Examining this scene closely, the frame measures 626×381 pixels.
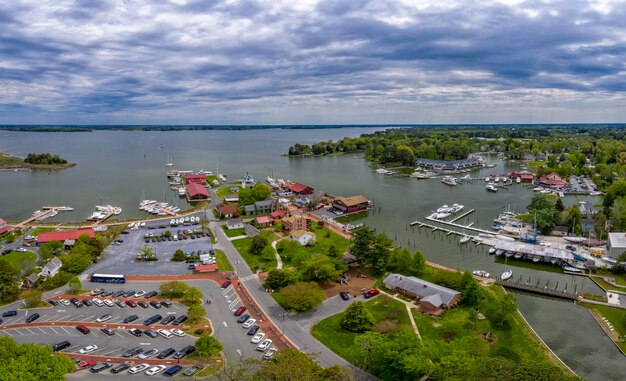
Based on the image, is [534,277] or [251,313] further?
[534,277]

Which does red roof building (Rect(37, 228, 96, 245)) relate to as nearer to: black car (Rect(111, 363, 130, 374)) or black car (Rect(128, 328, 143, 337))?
black car (Rect(128, 328, 143, 337))

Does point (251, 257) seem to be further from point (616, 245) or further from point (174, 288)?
point (616, 245)

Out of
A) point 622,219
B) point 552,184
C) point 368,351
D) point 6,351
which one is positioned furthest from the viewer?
point 552,184

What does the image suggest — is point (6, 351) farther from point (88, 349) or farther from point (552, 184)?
point (552, 184)

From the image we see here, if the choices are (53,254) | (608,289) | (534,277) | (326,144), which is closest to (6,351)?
(53,254)

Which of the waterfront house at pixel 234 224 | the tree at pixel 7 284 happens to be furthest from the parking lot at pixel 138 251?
the tree at pixel 7 284

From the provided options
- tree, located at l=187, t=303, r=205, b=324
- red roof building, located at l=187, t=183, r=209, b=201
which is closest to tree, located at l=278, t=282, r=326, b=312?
tree, located at l=187, t=303, r=205, b=324

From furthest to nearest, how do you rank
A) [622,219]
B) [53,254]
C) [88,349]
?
1. [622,219]
2. [53,254]
3. [88,349]
